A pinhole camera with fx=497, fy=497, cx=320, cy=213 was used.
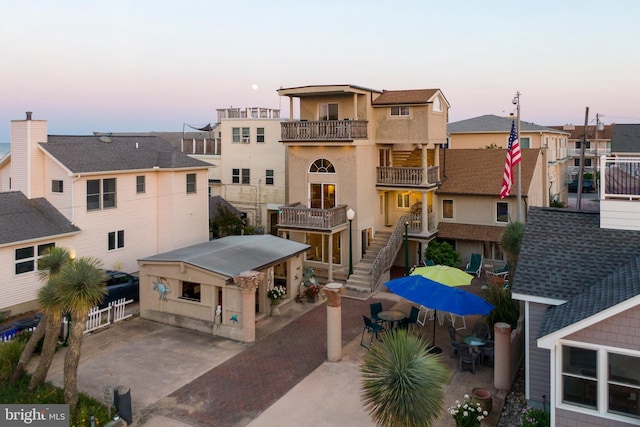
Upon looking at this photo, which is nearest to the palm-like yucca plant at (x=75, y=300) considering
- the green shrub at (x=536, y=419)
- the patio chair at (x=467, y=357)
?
the patio chair at (x=467, y=357)

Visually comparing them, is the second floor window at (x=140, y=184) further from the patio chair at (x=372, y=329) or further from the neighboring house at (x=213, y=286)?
the patio chair at (x=372, y=329)

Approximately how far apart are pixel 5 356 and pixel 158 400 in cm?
469

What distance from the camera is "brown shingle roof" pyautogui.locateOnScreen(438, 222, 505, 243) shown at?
2633 cm

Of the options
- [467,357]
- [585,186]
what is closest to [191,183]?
[467,357]

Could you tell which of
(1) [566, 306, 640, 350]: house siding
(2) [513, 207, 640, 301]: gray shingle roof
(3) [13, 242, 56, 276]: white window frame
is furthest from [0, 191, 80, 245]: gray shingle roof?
(1) [566, 306, 640, 350]: house siding

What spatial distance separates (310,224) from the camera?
2494cm

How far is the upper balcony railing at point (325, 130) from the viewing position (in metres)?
25.3

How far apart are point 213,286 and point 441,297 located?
780cm

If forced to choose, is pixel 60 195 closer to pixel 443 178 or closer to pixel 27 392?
pixel 27 392

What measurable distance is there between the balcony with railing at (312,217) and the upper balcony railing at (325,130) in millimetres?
3631

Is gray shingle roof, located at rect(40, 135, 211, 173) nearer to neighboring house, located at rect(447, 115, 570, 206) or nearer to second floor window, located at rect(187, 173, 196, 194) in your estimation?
second floor window, located at rect(187, 173, 196, 194)

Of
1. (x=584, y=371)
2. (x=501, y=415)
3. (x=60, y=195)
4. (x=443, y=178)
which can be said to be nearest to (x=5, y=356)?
(x=60, y=195)

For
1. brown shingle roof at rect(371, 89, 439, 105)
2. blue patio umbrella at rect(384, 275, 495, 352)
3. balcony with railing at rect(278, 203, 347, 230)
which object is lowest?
blue patio umbrella at rect(384, 275, 495, 352)

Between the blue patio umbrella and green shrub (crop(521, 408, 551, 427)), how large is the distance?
389 centimetres
